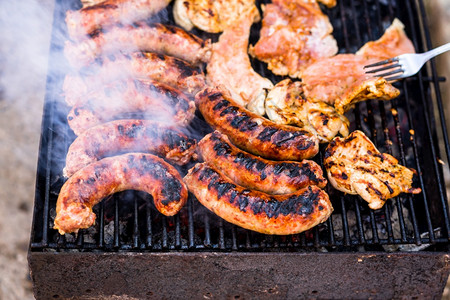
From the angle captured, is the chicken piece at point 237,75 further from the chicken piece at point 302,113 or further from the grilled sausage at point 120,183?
the grilled sausage at point 120,183

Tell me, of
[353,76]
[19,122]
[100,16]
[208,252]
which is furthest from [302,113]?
[19,122]

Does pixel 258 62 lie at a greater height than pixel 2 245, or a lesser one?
greater

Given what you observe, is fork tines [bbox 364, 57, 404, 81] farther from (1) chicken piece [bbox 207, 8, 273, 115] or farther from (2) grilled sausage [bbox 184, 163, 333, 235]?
(2) grilled sausage [bbox 184, 163, 333, 235]

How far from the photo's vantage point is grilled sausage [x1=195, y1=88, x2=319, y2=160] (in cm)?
313

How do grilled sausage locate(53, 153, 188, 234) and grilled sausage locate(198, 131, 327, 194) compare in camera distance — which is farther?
grilled sausage locate(198, 131, 327, 194)

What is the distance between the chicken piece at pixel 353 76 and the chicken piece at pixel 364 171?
355 millimetres

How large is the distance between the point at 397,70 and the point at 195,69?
171cm

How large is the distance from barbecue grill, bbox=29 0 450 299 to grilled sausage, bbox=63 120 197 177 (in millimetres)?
340

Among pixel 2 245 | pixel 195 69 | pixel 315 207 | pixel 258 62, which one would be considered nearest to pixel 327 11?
pixel 258 62

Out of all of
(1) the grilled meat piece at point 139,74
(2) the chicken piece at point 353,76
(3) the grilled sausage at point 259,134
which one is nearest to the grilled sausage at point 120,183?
(3) the grilled sausage at point 259,134

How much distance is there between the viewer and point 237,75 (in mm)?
3688

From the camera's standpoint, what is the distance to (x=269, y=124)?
10.4 feet

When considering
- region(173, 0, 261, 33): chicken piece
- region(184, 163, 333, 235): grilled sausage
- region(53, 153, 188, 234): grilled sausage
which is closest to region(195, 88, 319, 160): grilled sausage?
region(184, 163, 333, 235): grilled sausage

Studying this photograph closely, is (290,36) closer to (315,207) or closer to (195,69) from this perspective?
(195,69)
